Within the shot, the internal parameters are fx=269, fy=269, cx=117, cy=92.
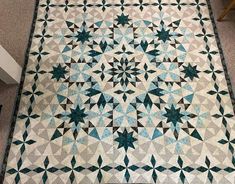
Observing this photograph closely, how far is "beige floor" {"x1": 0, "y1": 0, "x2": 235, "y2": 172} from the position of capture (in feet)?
5.41

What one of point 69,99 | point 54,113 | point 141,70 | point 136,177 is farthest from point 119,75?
point 136,177

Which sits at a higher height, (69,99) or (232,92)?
(232,92)

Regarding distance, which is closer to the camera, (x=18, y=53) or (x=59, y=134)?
(x=59, y=134)

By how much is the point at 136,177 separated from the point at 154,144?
210 mm

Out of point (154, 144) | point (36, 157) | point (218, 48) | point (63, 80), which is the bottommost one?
point (36, 157)

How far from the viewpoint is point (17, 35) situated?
6.30ft

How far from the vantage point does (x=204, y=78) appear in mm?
1722

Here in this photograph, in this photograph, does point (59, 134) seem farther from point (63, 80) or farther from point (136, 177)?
point (136, 177)

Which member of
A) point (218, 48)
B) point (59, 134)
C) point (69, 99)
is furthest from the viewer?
point (218, 48)

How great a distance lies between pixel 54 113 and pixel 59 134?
0.14 metres

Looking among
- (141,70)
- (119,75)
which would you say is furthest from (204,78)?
(119,75)

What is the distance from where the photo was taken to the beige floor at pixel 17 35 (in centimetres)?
165

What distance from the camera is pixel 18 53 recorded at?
1840mm

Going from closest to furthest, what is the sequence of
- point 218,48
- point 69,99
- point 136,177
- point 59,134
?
point 136,177 < point 59,134 < point 69,99 < point 218,48
